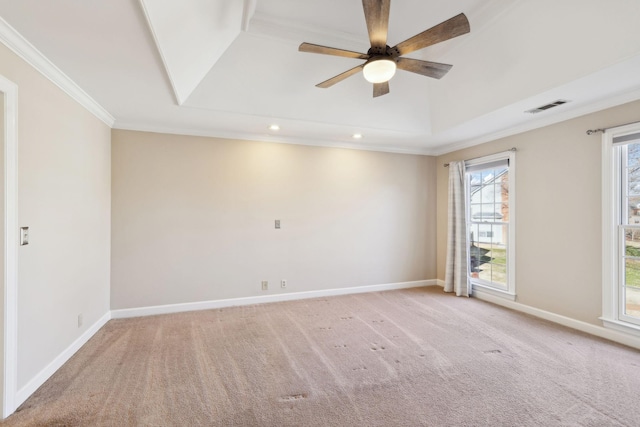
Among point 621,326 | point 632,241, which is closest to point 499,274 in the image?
point 621,326

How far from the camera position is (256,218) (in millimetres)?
4301

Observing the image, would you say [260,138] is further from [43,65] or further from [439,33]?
[439,33]

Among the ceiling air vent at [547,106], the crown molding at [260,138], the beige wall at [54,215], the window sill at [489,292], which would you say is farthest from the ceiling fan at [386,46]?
the window sill at [489,292]

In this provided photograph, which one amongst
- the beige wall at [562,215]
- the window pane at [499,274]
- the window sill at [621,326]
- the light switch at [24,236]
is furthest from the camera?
the window pane at [499,274]

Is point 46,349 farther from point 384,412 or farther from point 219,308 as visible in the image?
point 384,412

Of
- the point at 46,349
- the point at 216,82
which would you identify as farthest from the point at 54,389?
the point at 216,82

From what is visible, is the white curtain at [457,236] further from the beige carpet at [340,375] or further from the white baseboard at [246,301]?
the beige carpet at [340,375]

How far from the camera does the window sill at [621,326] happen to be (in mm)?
2867

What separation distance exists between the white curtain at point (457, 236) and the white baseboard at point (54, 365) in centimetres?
486

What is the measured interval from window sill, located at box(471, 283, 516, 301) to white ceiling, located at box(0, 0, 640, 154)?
225 centimetres

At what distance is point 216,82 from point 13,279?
2334 mm

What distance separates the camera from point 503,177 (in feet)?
14.1

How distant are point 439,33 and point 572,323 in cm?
350

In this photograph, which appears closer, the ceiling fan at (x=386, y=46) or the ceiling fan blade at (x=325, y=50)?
the ceiling fan at (x=386, y=46)
